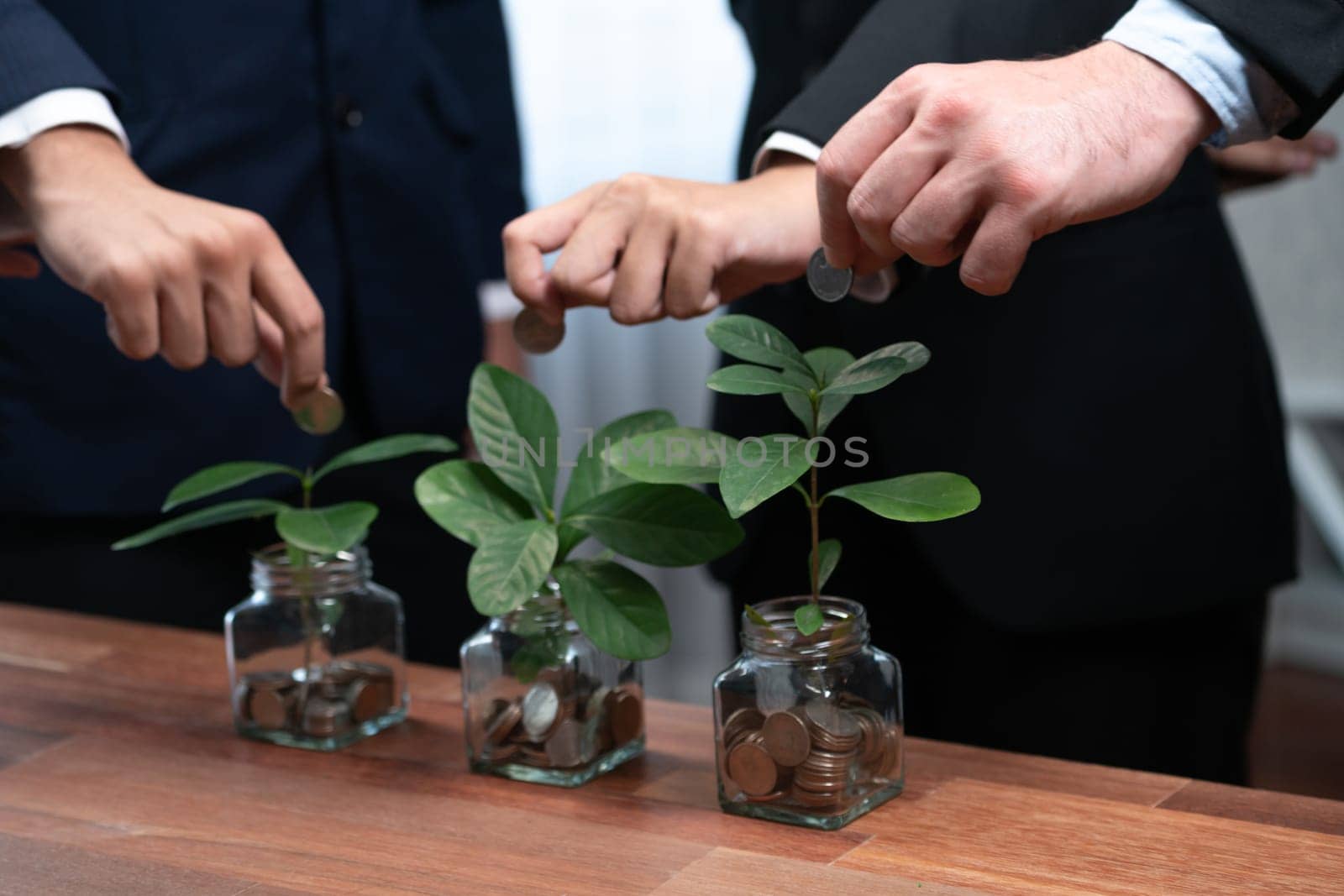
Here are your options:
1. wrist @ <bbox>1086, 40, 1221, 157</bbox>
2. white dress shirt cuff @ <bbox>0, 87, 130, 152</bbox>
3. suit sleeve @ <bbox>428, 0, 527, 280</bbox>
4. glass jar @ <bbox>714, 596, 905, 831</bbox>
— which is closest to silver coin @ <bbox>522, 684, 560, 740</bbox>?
glass jar @ <bbox>714, 596, 905, 831</bbox>

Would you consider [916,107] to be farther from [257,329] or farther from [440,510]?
[257,329]

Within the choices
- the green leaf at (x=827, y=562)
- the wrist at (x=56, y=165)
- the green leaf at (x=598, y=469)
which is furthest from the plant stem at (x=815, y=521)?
the wrist at (x=56, y=165)

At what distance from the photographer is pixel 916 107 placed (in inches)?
27.6

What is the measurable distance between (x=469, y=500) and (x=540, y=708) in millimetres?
133

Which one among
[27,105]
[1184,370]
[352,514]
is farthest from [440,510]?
[1184,370]

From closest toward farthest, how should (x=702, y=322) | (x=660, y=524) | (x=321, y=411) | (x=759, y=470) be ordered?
(x=759, y=470), (x=660, y=524), (x=321, y=411), (x=702, y=322)

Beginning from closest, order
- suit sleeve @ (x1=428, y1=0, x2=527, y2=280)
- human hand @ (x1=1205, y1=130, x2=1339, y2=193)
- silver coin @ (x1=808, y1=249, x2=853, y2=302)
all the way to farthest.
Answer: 1. silver coin @ (x1=808, y1=249, x2=853, y2=302)
2. human hand @ (x1=1205, y1=130, x2=1339, y2=193)
3. suit sleeve @ (x1=428, y1=0, x2=527, y2=280)

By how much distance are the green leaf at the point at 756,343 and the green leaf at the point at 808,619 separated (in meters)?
0.13

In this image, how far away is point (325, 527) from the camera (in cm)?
80

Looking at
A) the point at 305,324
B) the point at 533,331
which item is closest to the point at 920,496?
the point at 533,331

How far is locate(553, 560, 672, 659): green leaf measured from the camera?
718mm

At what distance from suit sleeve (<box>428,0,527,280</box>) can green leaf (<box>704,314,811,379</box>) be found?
1063 mm

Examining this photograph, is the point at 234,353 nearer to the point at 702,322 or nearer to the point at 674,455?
the point at 674,455

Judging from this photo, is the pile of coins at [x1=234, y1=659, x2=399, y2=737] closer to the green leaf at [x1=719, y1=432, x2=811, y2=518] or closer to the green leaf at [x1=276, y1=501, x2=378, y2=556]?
the green leaf at [x1=276, y1=501, x2=378, y2=556]
